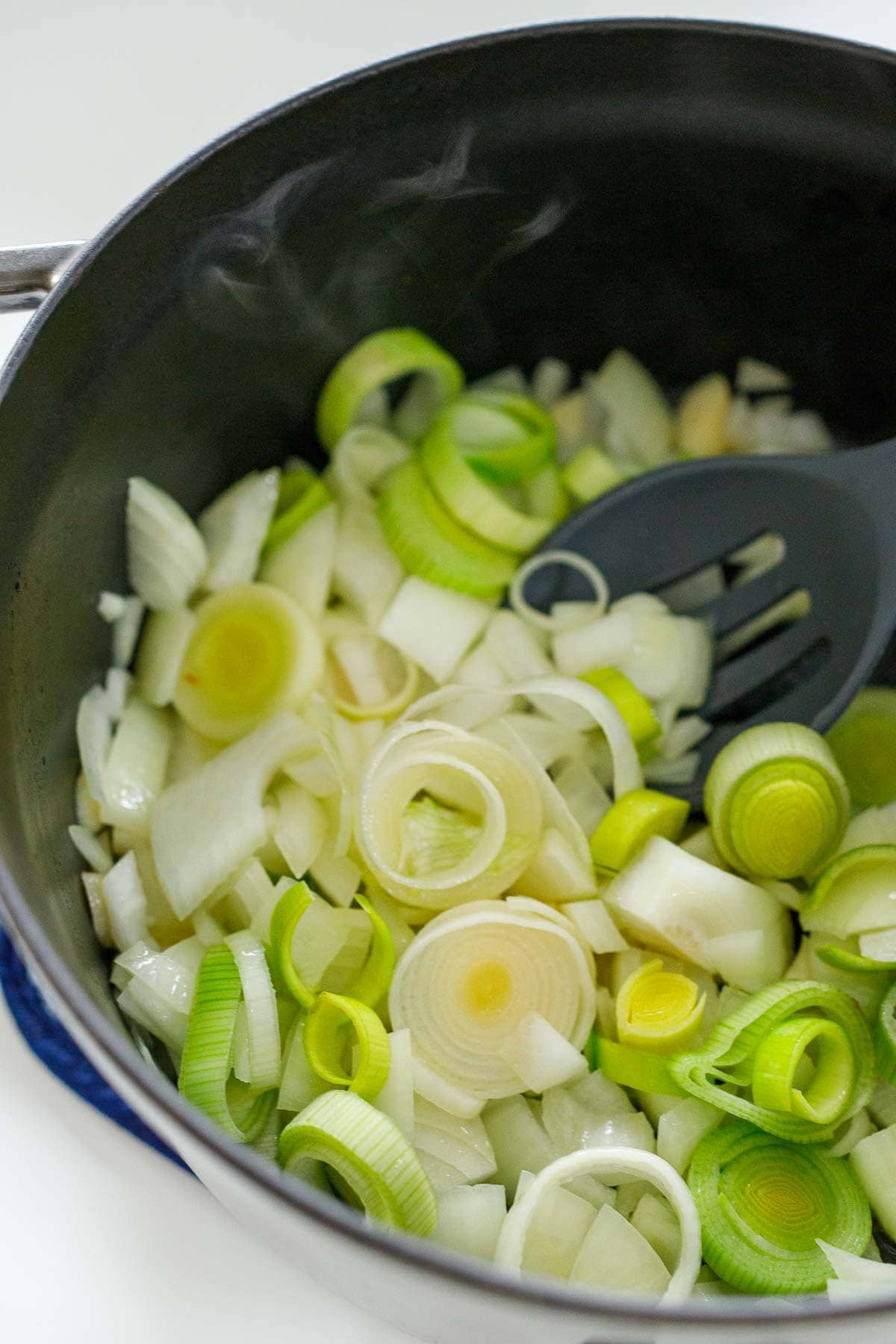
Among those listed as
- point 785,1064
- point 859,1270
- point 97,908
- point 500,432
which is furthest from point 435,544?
point 859,1270

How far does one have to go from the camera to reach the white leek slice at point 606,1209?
0.94 m

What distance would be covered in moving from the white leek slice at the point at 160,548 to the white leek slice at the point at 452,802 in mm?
269

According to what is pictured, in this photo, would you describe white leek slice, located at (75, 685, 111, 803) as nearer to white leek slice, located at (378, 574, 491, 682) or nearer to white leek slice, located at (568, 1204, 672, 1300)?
white leek slice, located at (378, 574, 491, 682)

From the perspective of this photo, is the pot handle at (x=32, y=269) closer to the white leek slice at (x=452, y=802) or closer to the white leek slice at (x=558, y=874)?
the white leek slice at (x=452, y=802)

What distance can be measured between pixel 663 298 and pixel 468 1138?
880mm

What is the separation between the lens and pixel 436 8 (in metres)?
1.51

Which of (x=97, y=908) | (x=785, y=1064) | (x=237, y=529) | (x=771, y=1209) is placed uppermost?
(x=237, y=529)

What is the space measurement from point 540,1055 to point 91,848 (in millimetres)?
419

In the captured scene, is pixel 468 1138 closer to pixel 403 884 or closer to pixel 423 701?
pixel 403 884

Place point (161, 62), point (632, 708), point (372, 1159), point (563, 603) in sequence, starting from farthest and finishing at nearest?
point (161, 62) → point (563, 603) → point (632, 708) → point (372, 1159)

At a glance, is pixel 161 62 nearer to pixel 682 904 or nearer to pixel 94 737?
pixel 94 737

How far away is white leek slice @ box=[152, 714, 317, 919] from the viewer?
43.3 inches

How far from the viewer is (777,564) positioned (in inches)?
51.3

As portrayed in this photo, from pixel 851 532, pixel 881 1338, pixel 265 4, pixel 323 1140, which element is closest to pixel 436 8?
pixel 265 4
